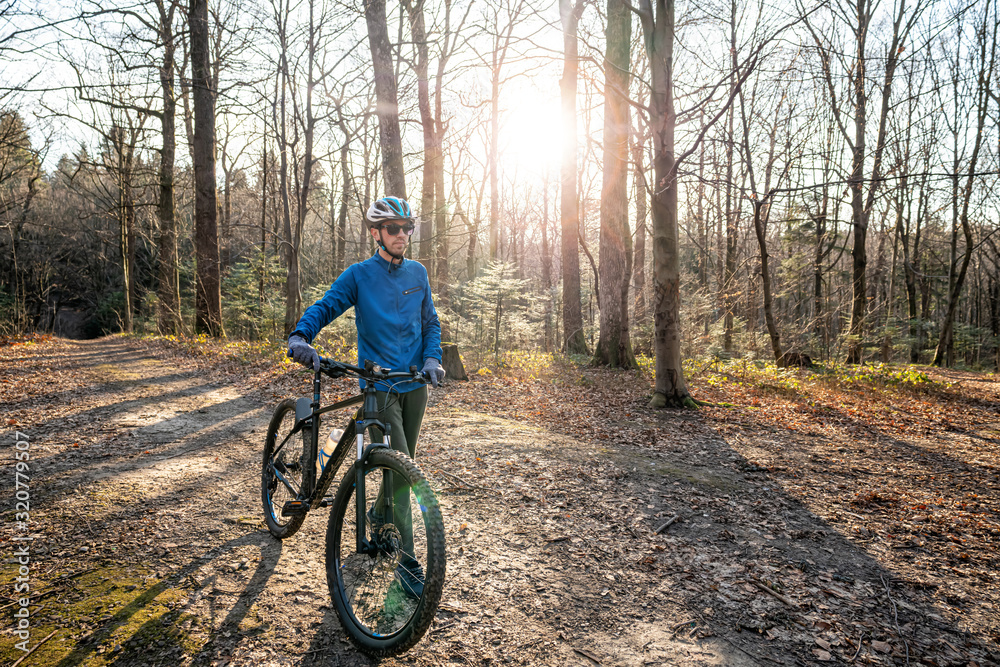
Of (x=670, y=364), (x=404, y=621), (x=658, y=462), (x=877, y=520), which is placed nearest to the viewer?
(x=404, y=621)

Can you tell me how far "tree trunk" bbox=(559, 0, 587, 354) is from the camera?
535 inches

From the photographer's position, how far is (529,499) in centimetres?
450

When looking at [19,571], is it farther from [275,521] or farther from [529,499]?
[529,499]

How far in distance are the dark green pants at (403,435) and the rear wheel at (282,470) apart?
0.72 meters

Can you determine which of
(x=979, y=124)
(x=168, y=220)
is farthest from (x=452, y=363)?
(x=979, y=124)

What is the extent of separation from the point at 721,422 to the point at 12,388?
10952 mm

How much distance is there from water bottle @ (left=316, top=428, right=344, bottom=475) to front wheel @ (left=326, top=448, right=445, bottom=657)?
439 millimetres

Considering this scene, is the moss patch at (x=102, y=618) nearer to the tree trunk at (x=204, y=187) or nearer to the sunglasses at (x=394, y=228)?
the sunglasses at (x=394, y=228)

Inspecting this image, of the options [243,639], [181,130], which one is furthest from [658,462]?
[181,130]

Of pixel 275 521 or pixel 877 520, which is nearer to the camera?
pixel 275 521

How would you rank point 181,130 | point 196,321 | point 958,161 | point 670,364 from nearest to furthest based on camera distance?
1. point 670,364
2. point 196,321
3. point 958,161
4. point 181,130

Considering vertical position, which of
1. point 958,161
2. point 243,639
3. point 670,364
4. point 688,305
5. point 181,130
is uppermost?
point 181,130

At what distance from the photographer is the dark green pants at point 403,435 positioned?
95.6 inches

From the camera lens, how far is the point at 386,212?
2.98m
